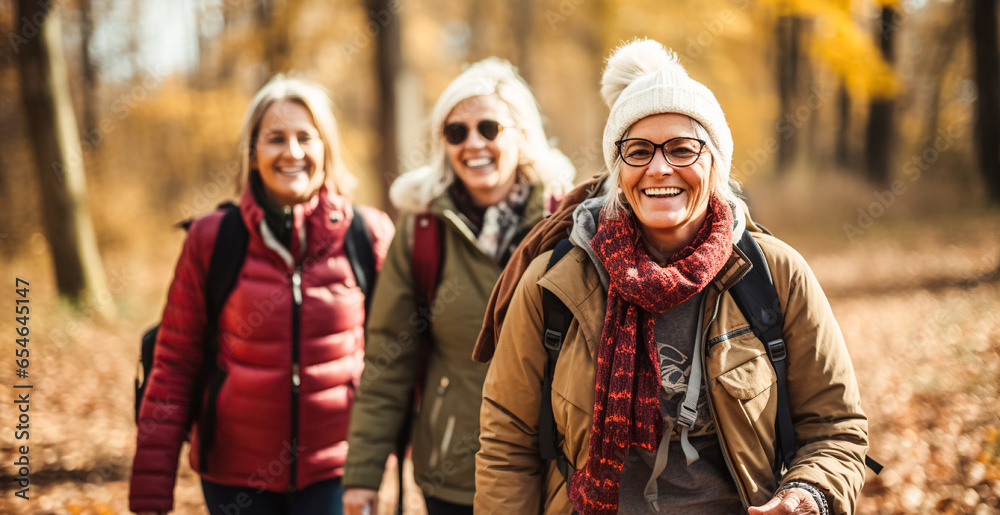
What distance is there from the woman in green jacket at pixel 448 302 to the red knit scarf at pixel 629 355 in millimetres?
843

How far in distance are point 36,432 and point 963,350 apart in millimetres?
8886

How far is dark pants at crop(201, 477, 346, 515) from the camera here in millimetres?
2898

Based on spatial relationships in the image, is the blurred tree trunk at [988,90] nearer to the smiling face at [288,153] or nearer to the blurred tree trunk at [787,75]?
the blurred tree trunk at [787,75]

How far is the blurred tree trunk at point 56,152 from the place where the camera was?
866 centimetres

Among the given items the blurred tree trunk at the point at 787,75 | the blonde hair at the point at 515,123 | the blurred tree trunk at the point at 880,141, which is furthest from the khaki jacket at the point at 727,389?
the blurred tree trunk at the point at 787,75

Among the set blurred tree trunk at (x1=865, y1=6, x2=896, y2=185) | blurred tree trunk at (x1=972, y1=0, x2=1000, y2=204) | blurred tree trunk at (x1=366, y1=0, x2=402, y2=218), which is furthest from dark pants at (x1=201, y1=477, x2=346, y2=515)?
blurred tree trunk at (x1=865, y1=6, x2=896, y2=185)

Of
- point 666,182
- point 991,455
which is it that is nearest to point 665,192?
point 666,182

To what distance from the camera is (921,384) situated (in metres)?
5.88

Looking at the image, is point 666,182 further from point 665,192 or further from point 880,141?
point 880,141

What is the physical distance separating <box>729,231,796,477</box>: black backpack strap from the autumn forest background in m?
2.55

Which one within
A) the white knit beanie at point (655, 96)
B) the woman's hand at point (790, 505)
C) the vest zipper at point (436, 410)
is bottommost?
the vest zipper at point (436, 410)

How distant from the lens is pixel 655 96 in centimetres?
198

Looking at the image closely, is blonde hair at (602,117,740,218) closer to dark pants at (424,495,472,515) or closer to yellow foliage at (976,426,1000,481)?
dark pants at (424,495,472,515)

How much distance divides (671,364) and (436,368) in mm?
1198
